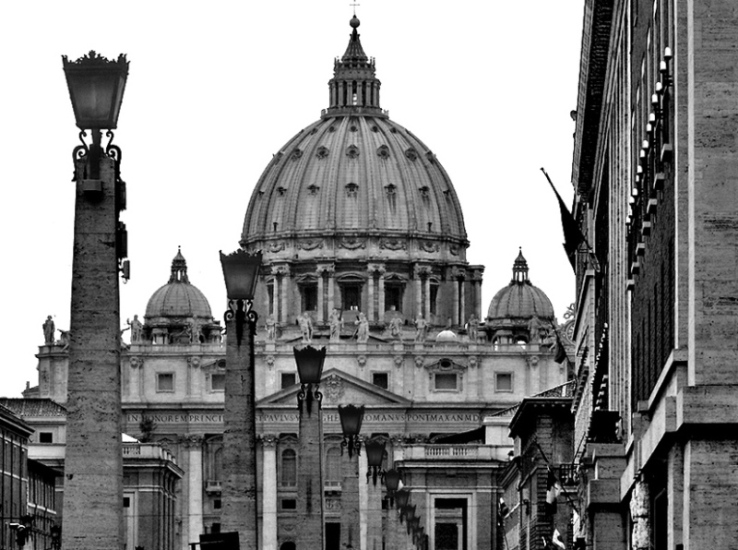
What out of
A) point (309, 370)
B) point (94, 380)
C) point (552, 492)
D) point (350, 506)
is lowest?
point (94, 380)

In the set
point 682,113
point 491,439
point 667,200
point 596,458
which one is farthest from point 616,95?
point 491,439

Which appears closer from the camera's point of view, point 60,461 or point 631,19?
point 631,19

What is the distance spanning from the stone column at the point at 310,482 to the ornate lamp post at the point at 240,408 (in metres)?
8.91

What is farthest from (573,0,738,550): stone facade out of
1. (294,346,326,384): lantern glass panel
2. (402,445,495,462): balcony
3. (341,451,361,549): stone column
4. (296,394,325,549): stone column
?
(402,445,495,462): balcony

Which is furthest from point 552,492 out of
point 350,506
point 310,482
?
point 310,482

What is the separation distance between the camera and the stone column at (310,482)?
4509 centimetres

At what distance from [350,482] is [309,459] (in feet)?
30.0

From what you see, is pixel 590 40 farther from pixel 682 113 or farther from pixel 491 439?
pixel 491 439

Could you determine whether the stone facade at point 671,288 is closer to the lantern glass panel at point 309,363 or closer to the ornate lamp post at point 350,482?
the lantern glass panel at point 309,363

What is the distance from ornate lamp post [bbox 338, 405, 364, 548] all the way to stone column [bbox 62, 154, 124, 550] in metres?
28.6

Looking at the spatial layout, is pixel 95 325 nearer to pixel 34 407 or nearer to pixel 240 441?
pixel 240 441

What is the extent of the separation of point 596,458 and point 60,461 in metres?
104

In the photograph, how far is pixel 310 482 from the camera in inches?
1823

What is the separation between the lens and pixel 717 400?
2502cm
